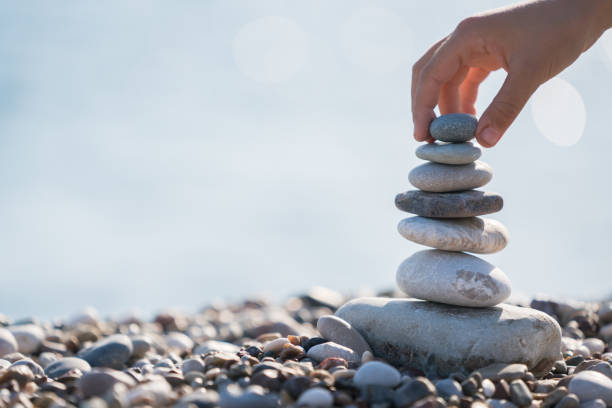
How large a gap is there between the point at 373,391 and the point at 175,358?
2070 millimetres

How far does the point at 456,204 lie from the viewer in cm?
328

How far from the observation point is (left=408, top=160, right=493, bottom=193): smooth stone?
333 cm

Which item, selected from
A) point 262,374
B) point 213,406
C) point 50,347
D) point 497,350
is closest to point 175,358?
point 50,347

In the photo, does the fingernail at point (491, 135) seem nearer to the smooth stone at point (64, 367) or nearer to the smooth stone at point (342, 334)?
the smooth stone at point (342, 334)

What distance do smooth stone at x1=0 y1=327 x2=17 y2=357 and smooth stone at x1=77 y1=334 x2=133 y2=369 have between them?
58cm

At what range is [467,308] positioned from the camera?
3.37m

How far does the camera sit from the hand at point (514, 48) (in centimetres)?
315

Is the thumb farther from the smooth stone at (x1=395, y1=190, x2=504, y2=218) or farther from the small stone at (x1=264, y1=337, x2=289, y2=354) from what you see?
the small stone at (x1=264, y1=337, x2=289, y2=354)

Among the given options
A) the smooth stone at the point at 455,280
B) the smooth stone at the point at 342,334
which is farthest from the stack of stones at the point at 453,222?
the smooth stone at the point at 342,334

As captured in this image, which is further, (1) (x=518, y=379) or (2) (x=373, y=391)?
(1) (x=518, y=379)

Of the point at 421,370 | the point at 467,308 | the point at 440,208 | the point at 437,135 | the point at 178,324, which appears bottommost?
the point at 178,324

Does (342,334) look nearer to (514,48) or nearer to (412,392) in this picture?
(412,392)

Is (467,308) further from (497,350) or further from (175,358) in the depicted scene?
(175,358)

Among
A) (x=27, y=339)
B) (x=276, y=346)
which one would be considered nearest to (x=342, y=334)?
(x=276, y=346)
